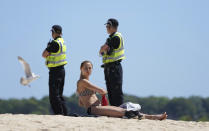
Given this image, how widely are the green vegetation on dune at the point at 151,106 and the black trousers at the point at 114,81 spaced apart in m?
131

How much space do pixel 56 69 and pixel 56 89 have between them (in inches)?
18.2

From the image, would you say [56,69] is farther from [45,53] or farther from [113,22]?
[113,22]

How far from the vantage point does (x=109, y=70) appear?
14.4 metres

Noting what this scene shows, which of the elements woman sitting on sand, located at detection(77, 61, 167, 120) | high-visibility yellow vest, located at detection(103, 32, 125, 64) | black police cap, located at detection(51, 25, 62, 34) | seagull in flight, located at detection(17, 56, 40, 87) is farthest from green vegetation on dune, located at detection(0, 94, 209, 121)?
woman sitting on sand, located at detection(77, 61, 167, 120)

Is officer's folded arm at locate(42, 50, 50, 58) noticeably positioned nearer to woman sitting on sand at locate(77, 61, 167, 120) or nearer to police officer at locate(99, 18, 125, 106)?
woman sitting on sand at locate(77, 61, 167, 120)

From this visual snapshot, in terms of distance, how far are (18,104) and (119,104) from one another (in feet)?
516

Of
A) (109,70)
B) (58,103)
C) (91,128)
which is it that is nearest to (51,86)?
(58,103)

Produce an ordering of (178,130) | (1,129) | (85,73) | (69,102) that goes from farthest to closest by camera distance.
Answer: (69,102)
(85,73)
(178,130)
(1,129)

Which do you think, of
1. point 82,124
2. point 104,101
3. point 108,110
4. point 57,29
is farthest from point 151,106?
point 82,124

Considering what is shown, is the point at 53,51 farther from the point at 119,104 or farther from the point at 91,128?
the point at 91,128

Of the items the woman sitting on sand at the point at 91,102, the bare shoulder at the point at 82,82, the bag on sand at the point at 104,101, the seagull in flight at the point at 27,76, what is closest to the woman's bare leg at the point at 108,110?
the woman sitting on sand at the point at 91,102

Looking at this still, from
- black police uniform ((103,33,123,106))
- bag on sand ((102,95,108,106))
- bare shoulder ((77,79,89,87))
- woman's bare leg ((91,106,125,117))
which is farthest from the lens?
black police uniform ((103,33,123,106))

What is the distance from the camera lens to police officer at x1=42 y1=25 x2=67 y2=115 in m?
14.4

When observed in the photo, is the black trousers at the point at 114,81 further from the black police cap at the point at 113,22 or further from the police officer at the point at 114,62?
the black police cap at the point at 113,22
